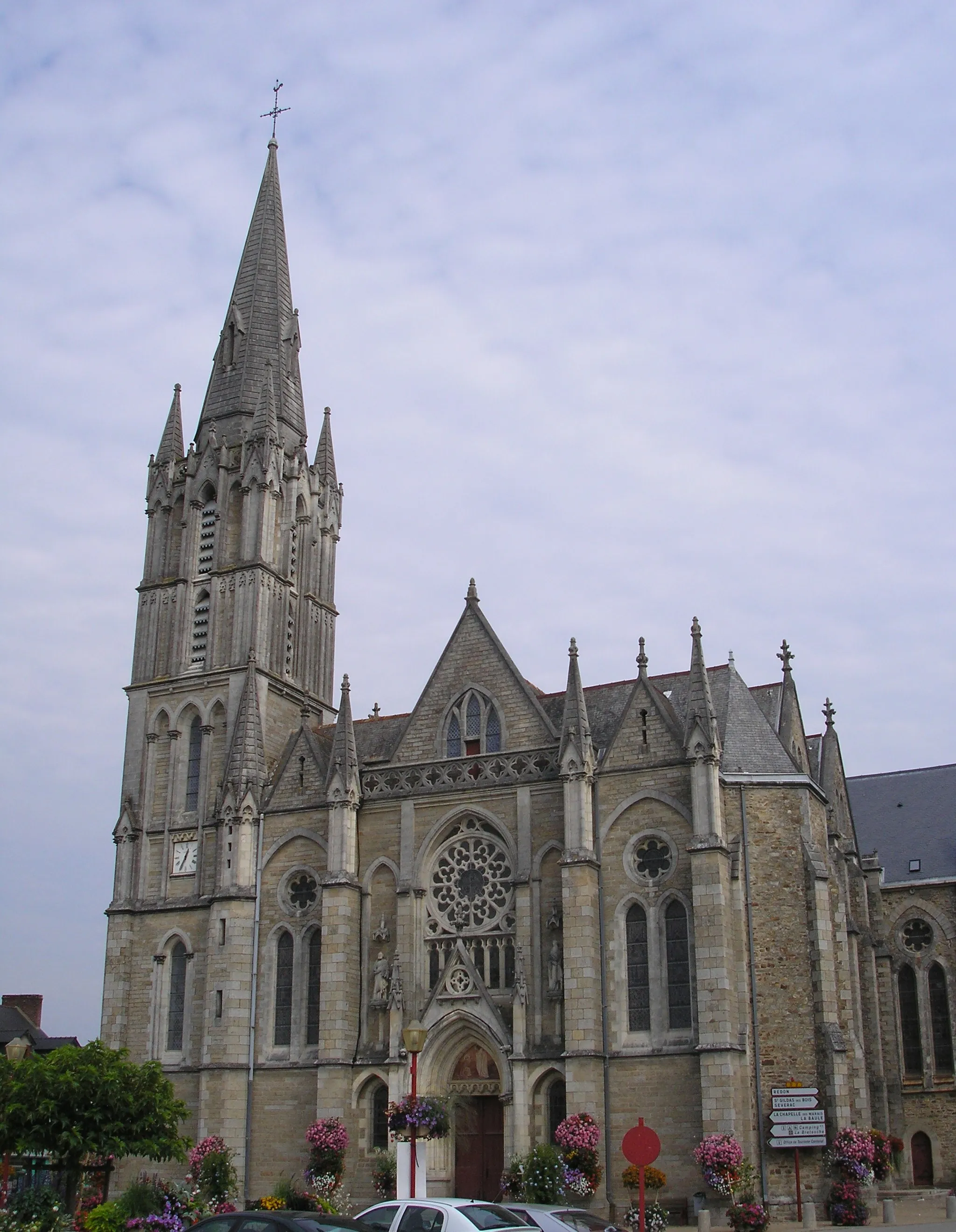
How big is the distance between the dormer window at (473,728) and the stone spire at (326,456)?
11.9 meters

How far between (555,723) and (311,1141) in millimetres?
11957

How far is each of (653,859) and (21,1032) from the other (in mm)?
31374

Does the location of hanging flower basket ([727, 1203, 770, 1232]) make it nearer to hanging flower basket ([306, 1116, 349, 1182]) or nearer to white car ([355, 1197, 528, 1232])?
hanging flower basket ([306, 1116, 349, 1182])

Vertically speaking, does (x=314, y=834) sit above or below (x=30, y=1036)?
above

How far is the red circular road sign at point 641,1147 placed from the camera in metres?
23.3

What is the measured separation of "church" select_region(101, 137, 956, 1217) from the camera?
31.1 m

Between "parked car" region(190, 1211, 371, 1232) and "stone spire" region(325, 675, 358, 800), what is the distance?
1915 centimetres

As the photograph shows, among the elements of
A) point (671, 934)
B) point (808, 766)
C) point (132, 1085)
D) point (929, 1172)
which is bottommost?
point (929, 1172)

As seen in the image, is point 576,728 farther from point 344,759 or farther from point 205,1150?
point 205,1150

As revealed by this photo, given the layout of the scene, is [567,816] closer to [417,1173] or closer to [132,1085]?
[417,1173]

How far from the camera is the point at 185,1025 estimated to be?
120ft

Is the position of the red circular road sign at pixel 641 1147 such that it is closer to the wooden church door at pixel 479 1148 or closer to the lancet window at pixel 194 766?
the wooden church door at pixel 479 1148

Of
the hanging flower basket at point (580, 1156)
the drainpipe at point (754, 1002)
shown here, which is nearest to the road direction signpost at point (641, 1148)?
the hanging flower basket at point (580, 1156)

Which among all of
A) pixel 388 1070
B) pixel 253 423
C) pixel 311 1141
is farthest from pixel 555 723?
pixel 253 423
